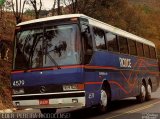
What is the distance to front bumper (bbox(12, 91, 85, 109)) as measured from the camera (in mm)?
13453

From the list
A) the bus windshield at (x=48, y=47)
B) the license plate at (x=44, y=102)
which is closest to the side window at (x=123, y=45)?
the bus windshield at (x=48, y=47)

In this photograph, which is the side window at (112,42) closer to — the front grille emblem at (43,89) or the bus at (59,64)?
the bus at (59,64)

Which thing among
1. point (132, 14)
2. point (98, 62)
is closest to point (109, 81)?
point (98, 62)

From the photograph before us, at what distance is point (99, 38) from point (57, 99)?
130 inches

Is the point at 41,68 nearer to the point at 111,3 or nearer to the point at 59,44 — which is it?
the point at 59,44

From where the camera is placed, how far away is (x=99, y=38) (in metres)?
15.9

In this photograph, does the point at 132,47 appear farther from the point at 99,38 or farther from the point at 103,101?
the point at 103,101

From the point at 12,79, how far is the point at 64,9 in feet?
88.4

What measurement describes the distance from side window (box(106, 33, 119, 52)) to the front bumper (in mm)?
3877

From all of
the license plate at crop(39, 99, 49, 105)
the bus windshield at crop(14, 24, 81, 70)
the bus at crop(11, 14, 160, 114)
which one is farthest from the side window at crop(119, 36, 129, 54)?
the license plate at crop(39, 99, 49, 105)

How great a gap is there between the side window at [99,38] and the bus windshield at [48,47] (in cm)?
163

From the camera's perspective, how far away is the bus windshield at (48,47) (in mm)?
13852

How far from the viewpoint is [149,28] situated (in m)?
81.6

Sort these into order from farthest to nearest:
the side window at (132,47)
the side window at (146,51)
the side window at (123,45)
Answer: the side window at (146,51) → the side window at (132,47) → the side window at (123,45)
